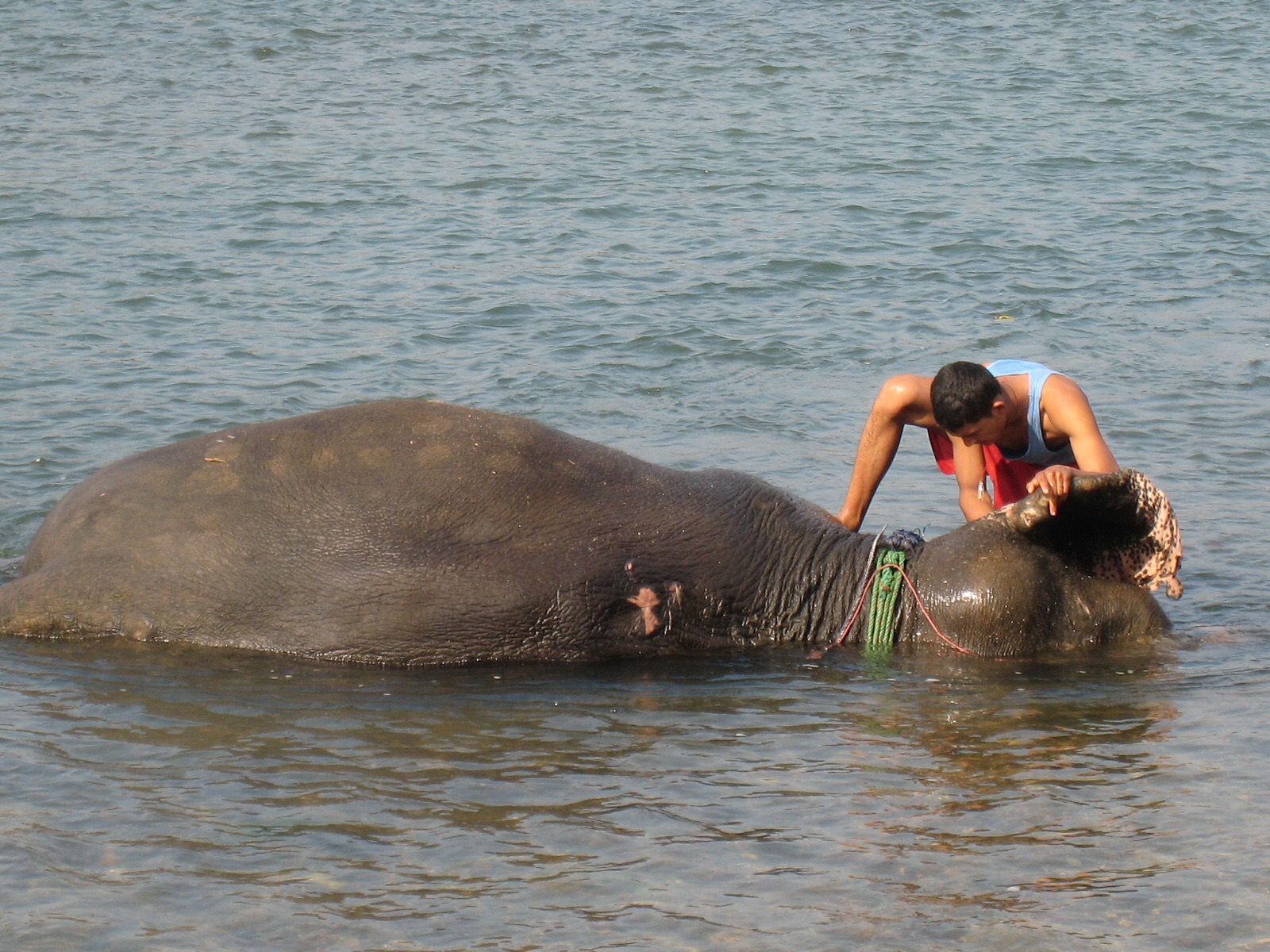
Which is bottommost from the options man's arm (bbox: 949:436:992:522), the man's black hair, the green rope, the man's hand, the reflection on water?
the reflection on water

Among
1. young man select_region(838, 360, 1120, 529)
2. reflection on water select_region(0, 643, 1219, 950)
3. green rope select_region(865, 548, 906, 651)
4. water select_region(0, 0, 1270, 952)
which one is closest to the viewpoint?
reflection on water select_region(0, 643, 1219, 950)

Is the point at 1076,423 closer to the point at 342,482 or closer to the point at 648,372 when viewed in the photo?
the point at 342,482

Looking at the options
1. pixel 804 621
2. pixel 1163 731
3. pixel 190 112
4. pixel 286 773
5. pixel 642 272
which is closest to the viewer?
pixel 286 773

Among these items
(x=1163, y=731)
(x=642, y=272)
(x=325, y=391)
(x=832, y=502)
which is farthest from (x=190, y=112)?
(x=1163, y=731)

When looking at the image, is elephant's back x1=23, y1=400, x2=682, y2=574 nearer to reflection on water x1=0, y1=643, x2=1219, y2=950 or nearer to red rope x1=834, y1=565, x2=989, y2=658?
reflection on water x1=0, y1=643, x2=1219, y2=950

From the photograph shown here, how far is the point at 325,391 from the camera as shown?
10836mm

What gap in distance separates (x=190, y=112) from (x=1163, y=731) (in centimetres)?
1679

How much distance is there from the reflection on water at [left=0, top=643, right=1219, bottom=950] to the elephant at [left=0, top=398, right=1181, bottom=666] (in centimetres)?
14

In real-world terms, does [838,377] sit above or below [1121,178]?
below

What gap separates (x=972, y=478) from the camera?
762 cm

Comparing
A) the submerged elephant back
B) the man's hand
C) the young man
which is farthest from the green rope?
the submerged elephant back

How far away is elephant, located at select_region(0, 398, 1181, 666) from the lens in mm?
6176

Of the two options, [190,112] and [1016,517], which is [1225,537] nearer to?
[1016,517]

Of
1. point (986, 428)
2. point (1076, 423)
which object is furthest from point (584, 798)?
point (1076, 423)
